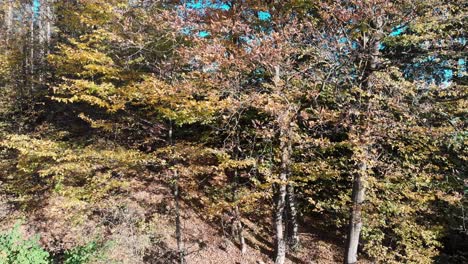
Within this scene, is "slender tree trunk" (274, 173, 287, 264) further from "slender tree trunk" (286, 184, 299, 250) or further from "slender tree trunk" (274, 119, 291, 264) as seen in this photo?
"slender tree trunk" (286, 184, 299, 250)

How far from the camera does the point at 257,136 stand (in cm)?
791

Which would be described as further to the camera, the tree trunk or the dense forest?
the tree trunk

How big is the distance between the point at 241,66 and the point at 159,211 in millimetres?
6154

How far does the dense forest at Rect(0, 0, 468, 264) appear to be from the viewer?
6.09 meters

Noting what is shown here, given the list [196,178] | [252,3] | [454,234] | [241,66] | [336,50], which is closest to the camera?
[336,50]

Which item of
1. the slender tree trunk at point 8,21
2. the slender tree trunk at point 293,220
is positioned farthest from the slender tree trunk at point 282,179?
the slender tree trunk at point 8,21

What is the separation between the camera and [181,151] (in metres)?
7.43

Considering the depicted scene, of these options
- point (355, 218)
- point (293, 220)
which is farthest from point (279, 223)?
point (355, 218)

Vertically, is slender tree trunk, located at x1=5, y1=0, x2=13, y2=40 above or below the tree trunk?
above

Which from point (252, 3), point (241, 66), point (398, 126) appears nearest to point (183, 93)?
point (241, 66)

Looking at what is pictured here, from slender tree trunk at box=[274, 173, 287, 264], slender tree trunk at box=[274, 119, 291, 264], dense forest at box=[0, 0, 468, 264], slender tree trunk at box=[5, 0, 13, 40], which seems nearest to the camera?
dense forest at box=[0, 0, 468, 264]

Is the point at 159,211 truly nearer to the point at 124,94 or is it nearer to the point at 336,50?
the point at 124,94

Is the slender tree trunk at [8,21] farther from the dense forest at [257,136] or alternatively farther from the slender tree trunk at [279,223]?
the slender tree trunk at [279,223]

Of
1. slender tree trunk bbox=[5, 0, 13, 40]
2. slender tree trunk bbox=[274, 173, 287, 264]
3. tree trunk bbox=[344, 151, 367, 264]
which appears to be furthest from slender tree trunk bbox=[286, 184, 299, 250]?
slender tree trunk bbox=[5, 0, 13, 40]
